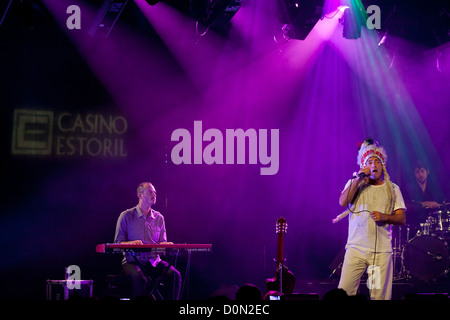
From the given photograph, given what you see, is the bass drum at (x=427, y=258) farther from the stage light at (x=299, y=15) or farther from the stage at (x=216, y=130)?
the stage light at (x=299, y=15)

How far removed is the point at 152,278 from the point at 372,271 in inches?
142

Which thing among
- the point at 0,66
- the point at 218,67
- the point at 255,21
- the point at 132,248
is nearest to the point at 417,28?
the point at 255,21

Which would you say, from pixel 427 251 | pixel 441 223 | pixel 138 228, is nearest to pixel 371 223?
pixel 138 228

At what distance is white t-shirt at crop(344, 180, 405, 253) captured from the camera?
575cm

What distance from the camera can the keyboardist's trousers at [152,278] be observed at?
770 cm

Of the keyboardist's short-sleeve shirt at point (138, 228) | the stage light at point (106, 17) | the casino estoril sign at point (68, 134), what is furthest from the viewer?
the casino estoril sign at point (68, 134)

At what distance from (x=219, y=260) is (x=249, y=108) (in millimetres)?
2771

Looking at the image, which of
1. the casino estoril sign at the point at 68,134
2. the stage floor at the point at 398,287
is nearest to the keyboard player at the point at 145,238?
the casino estoril sign at the point at 68,134

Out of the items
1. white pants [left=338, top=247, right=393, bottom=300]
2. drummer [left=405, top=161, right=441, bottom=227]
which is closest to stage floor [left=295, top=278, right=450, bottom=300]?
drummer [left=405, top=161, right=441, bottom=227]

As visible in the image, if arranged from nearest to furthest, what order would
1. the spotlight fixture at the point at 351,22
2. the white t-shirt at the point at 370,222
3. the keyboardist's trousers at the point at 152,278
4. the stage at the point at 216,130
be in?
the white t-shirt at the point at 370,222
the keyboardist's trousers at the point at 152,278
the spotlight fixture at the point at 351,22
the stage at the point at 216,130

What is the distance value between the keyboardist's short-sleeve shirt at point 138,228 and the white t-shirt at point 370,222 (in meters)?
3.25

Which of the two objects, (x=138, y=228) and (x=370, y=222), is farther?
(x=138, y=228)

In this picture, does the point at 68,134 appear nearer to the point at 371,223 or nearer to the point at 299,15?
the point at 299,15

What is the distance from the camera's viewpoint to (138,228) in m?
8.36
